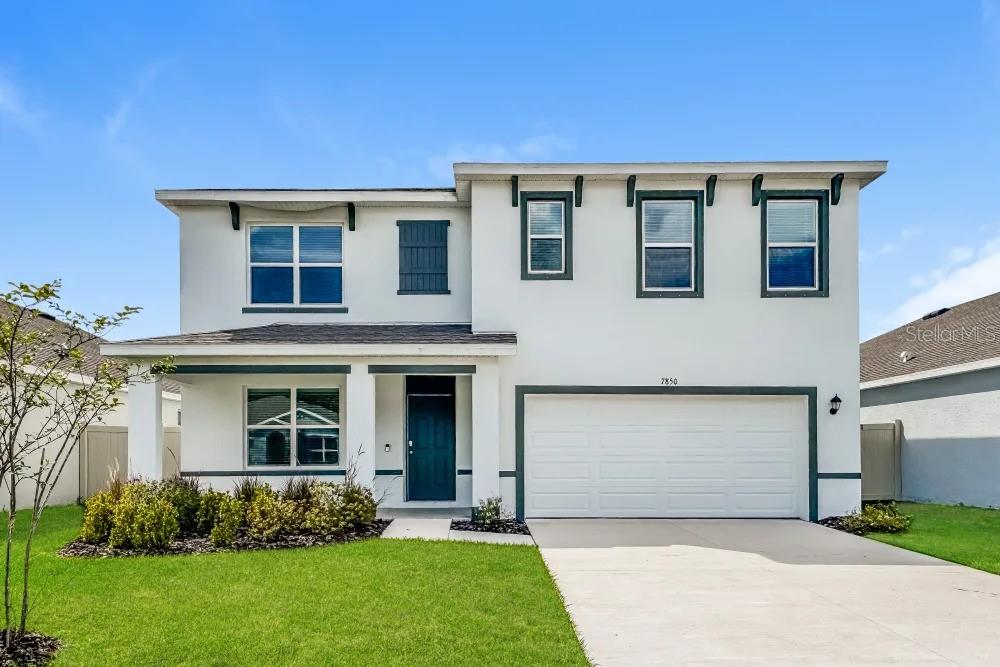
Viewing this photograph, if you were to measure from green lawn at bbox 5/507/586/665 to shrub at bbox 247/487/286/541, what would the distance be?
0.59 m

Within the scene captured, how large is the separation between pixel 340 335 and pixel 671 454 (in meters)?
5.95

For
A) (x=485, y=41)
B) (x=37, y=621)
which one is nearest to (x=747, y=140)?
(x=485, y=41)

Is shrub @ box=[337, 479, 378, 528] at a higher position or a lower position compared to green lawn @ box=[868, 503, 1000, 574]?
higher

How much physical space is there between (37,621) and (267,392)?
703 cm

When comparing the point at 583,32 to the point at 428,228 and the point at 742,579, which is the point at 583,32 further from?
the point at 742,579

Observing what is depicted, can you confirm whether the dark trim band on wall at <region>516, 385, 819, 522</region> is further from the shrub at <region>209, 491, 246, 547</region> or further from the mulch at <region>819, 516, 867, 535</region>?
the shrub at <region>209, 491, 246, 547</region>

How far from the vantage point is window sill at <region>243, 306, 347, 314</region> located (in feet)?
44.5

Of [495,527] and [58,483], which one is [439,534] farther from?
[58,483]

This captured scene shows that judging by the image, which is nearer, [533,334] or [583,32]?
[533,334]

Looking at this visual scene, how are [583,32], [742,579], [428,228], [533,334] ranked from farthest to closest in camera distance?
[583,32] → [428,228] → [533,334] → [742,579]

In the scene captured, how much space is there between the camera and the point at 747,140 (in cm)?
1492

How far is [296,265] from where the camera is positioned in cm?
1368

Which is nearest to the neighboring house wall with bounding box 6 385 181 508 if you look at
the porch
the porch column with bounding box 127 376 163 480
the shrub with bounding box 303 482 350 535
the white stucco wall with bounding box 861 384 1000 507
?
the porch
